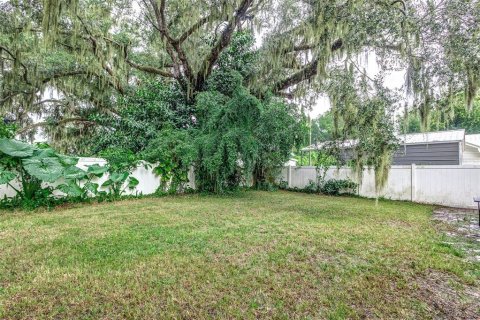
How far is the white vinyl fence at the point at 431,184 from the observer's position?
20.8 ft

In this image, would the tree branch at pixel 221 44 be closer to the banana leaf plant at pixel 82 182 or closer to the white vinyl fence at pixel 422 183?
the white vinyl fence at pixel 422 183

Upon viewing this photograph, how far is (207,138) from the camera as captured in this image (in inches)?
270

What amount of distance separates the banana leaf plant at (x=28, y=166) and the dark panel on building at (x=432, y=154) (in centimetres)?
904

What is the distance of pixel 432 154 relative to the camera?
9.27m

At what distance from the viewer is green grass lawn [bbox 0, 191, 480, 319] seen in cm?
179

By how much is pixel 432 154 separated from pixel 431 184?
2.98m

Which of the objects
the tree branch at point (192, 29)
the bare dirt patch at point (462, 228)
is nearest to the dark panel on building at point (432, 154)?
the bare dirt patch at point (462, 228)

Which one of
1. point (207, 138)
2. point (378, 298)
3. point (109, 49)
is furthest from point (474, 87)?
point (109, 49)

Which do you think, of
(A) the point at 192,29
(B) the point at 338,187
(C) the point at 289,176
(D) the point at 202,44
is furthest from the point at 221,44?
(B) the point at 338,187

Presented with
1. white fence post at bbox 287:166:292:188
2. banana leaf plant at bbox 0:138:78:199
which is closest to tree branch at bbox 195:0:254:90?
white fence post at bbox 287:166:292:188

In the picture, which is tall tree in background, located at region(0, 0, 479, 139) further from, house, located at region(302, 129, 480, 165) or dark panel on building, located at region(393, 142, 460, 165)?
dark panel on building, located at region(393, 142, 460, 165)

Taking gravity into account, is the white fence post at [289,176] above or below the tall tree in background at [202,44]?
below

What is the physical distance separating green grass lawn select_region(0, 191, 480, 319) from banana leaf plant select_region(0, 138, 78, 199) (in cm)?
88

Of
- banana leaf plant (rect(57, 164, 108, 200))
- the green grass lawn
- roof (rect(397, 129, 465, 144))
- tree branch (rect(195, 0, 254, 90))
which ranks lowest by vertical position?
the green grass lawn
